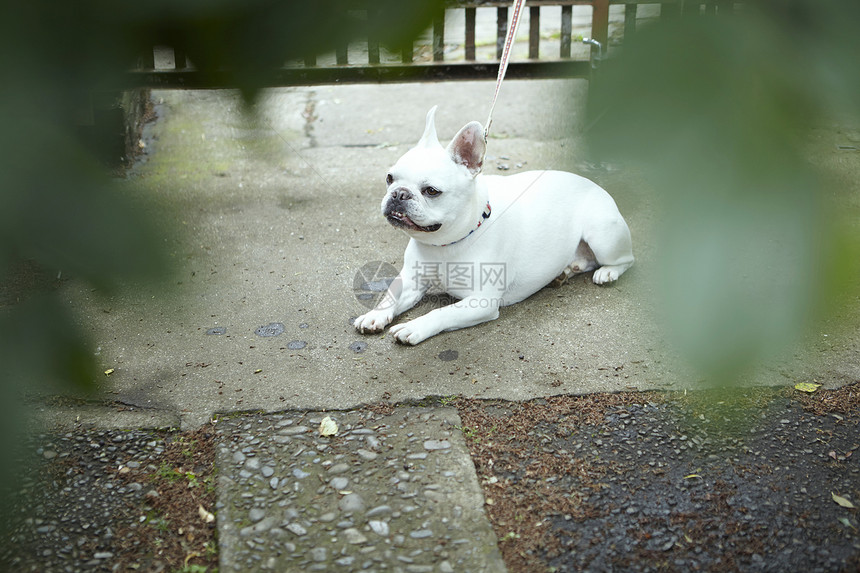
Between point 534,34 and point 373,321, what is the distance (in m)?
1.94

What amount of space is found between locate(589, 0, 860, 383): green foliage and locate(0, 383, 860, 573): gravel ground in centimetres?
147

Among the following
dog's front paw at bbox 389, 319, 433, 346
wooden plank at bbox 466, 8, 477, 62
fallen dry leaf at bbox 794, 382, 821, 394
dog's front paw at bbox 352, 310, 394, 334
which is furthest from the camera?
dog's front paw at bbox 352, 310, 394, 334

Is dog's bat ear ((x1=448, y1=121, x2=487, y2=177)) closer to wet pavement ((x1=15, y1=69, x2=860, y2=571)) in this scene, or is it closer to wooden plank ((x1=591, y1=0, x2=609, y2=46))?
wet pavement ((x1=15, y1=69, x2=860, y2=571))

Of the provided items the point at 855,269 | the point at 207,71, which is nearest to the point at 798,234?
the point at 855,269

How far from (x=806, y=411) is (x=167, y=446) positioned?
216cm

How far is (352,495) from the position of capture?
85.9 inches

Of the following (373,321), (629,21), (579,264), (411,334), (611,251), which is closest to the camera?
(629,21)

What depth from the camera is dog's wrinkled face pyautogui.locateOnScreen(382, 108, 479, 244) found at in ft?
9.07

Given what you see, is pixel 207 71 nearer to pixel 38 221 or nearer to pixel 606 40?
pixel 38 221

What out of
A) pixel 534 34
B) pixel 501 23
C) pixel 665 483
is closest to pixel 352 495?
pixel 665 483

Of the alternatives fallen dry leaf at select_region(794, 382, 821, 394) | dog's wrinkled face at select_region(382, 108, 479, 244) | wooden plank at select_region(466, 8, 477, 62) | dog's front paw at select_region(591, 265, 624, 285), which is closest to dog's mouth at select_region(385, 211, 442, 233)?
dog's wrinkled face at select_region(382, 108, 479, 244)

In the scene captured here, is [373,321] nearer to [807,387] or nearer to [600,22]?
[807,387]

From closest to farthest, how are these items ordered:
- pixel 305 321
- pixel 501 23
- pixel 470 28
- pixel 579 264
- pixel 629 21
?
pixel 629 21, pixel 470 28, pixel 501 23, pixel 305 321, pixel 579 264

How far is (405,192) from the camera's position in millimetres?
2771
